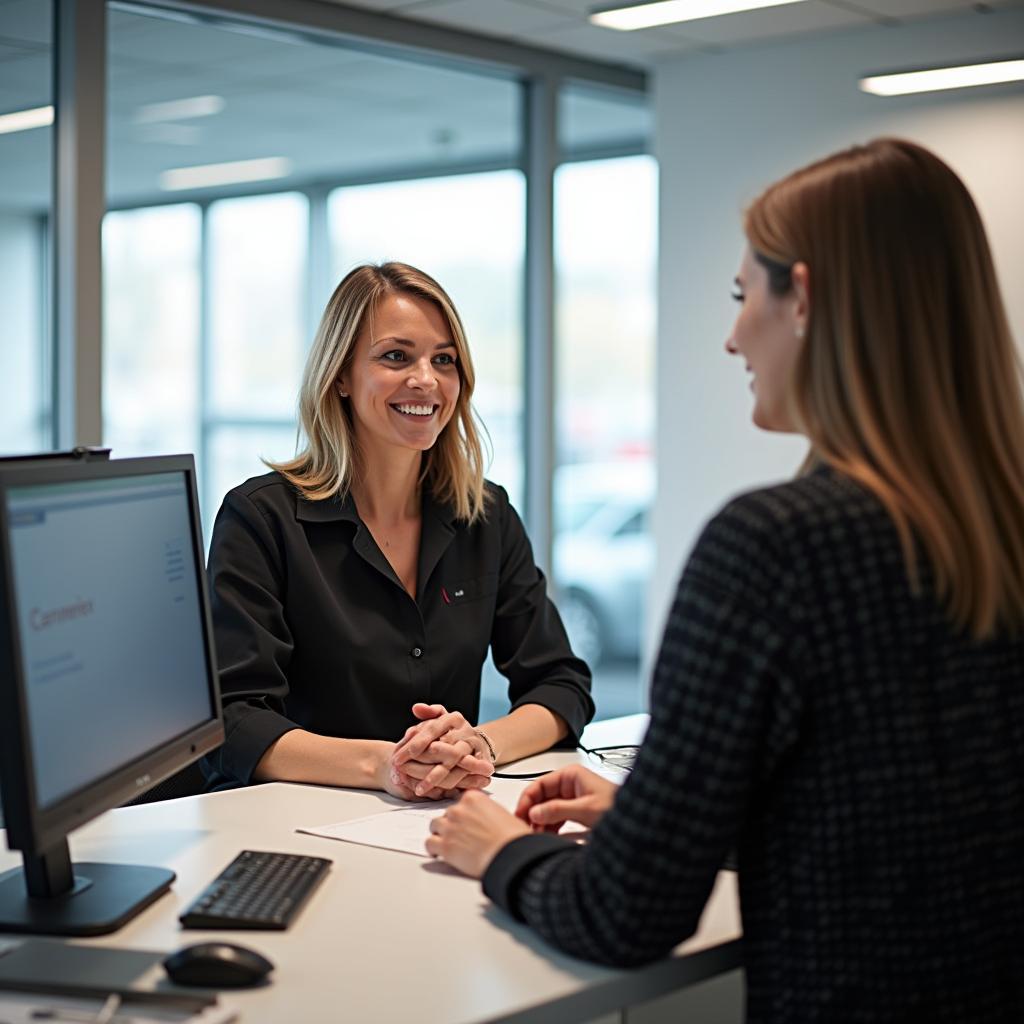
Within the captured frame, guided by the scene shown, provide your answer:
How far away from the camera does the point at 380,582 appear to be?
2293 millimetres

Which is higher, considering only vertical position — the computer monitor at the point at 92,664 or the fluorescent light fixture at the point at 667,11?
the fluorescent light fixture at the point at 667,11

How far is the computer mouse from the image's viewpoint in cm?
124

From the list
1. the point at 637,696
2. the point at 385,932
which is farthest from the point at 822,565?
the point at 637,696

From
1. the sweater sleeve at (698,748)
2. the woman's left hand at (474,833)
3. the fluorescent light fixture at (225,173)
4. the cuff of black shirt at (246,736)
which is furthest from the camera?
the fluorescent light fixture at (225,173)

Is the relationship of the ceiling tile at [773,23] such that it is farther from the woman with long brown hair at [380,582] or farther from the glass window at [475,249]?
the woman with long brown hair at [380,582]

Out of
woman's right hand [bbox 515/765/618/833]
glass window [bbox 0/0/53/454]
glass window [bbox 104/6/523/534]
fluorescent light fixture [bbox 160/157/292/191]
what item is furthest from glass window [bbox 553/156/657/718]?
woman's right hand [bbox 515/765/618/833]

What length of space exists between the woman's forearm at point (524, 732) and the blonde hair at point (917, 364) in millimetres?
965

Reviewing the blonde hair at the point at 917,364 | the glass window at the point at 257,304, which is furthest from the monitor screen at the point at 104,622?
the glass window at the point at 257,304

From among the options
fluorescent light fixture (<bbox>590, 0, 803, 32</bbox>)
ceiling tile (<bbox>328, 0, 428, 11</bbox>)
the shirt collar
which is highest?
ceiling tile (<bbox>328, 0, 428, 11</bbox>)

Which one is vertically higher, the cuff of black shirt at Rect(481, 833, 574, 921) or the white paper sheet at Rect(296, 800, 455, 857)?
the cuff of black shirt at Rect(481, 833, 574, 921)

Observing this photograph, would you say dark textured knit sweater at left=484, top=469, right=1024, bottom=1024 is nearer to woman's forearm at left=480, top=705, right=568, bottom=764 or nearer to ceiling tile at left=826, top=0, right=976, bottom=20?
woman's forearm at left=480, top=705, right=568, bottom=764

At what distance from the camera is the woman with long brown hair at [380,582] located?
81.6 inches

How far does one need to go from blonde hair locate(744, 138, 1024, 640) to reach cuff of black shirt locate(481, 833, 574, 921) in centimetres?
46

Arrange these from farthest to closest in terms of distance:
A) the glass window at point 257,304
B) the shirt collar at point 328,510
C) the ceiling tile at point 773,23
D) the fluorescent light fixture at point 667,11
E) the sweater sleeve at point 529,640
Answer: the glass window at point 257,304
the ceiling tile at point 773,23
the fluorescent light fixture at point 667,11
the sweater sleeve at point 529,640
the shirt collar at point 328,510
